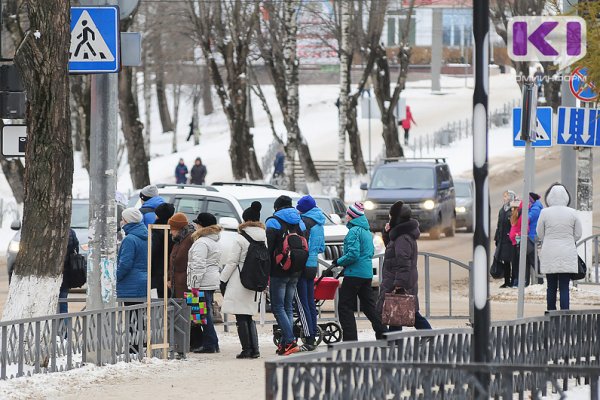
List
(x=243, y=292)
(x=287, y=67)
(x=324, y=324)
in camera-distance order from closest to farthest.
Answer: (x=243, y=292) → (x=324, y=324) → (x=287, y=67)

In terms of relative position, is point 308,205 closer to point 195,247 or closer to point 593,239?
point 195,247

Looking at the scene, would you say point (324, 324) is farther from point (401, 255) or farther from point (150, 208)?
point (150, 208)

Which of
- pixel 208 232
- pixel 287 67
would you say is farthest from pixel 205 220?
pixel 287 67

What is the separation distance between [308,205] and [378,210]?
20077 millimetres

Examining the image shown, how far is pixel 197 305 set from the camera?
Result: 51.8ft

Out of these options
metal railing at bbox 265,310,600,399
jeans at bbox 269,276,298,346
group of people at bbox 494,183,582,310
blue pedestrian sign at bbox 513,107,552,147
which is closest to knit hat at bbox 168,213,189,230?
jeans at bbox 269,276,298,346

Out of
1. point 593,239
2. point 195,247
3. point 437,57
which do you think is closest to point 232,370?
point 195,247

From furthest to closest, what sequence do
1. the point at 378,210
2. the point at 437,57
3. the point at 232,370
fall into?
the point at 437,57, the point at 378,210, the point at 232,370

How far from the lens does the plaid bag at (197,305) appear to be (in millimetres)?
15773

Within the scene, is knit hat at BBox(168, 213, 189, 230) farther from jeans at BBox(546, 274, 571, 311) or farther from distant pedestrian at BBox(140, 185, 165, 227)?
jeans at BBox(546, 274, 571, 311)

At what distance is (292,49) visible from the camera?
43469mm

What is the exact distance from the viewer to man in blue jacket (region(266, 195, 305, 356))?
50.8 ft

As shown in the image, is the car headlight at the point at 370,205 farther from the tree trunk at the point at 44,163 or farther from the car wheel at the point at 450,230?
the tree trunk at the point at 44,163

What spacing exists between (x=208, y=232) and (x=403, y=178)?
22.4 metres
